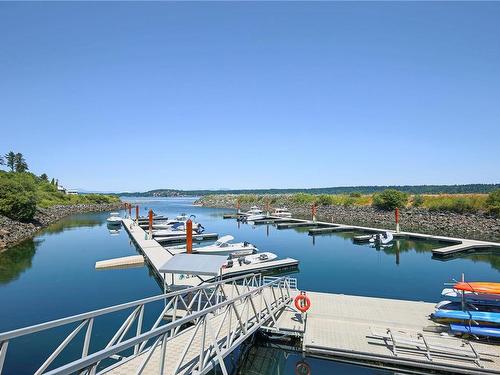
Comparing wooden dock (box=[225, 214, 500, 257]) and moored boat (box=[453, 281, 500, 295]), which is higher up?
moored boat (box=[453, 281, 500, 295])

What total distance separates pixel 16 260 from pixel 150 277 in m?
15.9

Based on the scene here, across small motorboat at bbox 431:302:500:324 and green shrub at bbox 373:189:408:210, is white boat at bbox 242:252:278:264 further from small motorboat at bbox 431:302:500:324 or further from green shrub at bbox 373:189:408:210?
green shrub at bbox 373:189:408:210

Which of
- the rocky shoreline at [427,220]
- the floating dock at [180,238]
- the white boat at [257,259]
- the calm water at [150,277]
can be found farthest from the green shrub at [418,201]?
the white boat at [257,259]

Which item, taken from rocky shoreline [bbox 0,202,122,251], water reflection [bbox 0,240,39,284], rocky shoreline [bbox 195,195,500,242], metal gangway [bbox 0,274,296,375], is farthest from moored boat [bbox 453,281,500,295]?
rocky shoreline [bbox 0,202,122,251]

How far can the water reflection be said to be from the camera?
27.7 meters

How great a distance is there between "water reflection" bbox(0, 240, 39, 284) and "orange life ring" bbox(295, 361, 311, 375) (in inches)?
963

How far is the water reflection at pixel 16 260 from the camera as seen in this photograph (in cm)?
2768

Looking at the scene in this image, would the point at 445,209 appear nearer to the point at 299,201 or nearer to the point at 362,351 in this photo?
the point at 299,201

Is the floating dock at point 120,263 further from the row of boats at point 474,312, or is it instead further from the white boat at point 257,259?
the row of boats at point 474,312

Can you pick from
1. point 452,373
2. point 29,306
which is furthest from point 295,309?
point 29,306

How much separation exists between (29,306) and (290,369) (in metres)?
16.6

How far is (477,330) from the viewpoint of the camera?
1274 centimetres

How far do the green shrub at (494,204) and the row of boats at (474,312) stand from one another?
45918 mm

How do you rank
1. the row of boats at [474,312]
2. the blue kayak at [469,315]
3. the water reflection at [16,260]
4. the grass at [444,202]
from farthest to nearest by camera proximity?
1. the grass at [444,202]
2. the water reflection at [16,260]
3. the blue kayak at [469,315]
4. the row of boats at [474,312]
